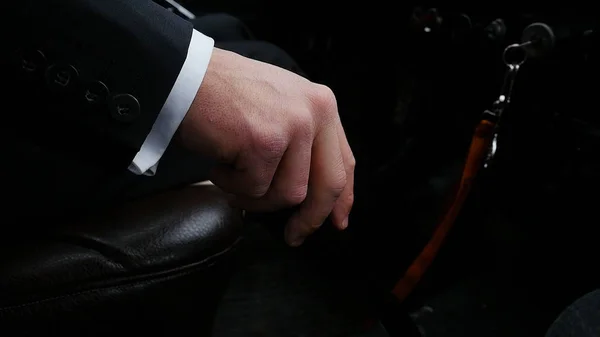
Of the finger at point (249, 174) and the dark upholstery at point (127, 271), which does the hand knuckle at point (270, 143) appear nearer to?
the finger at point (249, 174)

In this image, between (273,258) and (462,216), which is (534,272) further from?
(273,258)

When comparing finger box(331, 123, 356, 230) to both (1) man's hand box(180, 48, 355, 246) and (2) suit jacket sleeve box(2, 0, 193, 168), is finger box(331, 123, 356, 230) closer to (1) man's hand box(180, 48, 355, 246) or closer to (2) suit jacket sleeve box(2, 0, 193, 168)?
(1) man's hand box(180, 48, 355, 246)

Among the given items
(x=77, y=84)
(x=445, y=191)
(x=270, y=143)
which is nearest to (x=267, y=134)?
(x=270, y=143)

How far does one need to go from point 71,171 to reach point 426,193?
66 centimetres

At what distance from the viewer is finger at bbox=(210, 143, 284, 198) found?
36 cm

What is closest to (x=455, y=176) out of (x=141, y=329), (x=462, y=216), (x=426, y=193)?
(x=426, y=193)

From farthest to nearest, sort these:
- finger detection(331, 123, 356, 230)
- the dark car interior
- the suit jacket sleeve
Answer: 1. the dark car interior
2. finger detection(331, 123, 356, 230)
3. the suit jacket sleeve

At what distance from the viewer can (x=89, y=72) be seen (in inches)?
12.6

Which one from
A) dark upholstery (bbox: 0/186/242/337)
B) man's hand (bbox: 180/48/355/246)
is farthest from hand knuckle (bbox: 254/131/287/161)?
dark upholstery (bbox: 0/186/242/337)

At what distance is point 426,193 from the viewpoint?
3.16 feet

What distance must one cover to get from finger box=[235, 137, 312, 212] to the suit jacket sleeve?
85 millimetres

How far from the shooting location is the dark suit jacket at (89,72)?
0.31 metres

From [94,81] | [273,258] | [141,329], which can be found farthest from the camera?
[273,258]

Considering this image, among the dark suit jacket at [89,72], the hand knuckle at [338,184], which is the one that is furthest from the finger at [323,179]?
the dark suit jacket at [89,72]
